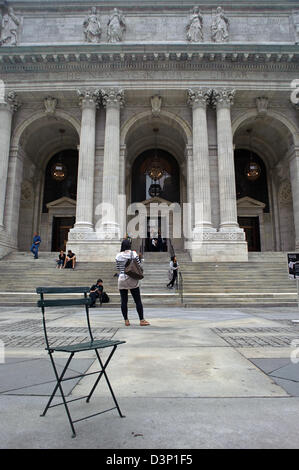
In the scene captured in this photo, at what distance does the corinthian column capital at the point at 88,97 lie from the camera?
20531 mm

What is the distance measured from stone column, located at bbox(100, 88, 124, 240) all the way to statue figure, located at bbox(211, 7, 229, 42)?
25.9 ft

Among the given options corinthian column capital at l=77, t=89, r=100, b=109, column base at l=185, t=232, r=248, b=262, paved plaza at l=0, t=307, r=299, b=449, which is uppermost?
corinthian column capital at l=77, t=89, r=100, b=109

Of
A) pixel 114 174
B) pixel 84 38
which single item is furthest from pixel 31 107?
pixel 114 174

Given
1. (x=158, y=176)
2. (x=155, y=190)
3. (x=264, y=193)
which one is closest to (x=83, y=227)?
(x=155, y=190)

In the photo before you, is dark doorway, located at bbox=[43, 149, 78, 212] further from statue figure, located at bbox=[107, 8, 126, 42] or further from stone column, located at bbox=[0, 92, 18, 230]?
statue figure, located at bbox=[107, 8, 126, 42]

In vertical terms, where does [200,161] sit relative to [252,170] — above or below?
below

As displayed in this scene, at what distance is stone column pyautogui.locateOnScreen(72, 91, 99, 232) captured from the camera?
19384 millimetres

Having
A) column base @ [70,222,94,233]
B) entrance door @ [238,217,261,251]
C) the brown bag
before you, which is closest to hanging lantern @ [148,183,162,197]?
entrance door @ [238,217,261,251]

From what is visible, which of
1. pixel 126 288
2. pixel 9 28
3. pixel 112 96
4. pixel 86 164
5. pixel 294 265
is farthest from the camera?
pixel 9 28

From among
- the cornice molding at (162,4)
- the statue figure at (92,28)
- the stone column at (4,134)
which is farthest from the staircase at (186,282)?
the cornice molding at (162,4)

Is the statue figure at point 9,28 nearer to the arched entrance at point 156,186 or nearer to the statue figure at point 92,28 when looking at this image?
the statue figure at point 92,28

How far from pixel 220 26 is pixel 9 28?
15047mm

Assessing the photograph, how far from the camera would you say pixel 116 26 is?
2166cm

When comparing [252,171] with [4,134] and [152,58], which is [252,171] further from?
[4,134]
